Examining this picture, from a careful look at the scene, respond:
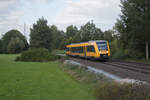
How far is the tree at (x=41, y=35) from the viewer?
53.7m

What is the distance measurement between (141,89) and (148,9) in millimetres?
22345

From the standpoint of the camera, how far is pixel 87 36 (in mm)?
63469

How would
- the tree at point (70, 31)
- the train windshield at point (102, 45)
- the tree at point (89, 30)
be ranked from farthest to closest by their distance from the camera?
the tree at point (70, 31) < the tree at point (89, 30) < the train windshield at point (102, 45)

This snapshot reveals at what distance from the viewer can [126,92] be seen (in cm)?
676

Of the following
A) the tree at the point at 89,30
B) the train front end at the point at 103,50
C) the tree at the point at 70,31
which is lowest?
the train front end at the point at 103,50

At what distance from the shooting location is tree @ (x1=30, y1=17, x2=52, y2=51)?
5372 centimetres

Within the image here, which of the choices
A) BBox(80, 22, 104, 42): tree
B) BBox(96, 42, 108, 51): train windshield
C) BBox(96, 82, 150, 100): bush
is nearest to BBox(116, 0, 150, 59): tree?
BBox(96, 42, 108, 51): train windshield

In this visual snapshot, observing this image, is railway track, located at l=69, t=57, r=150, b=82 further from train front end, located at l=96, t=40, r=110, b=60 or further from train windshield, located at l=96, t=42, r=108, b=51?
train windshield, located at l=96, t=42, r=108, b=51

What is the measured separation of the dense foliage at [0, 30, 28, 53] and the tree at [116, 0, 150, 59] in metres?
68.8

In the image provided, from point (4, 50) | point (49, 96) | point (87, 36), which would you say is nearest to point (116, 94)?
point (49, 96)

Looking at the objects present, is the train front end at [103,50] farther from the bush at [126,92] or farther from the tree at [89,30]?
the tree at [89,30]

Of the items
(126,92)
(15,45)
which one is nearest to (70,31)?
(15,45)

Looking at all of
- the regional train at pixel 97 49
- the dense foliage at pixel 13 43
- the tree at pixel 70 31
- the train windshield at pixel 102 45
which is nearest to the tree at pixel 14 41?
the dense foliage at pixel 13 43

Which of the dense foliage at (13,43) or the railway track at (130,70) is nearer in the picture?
the railway track at (130,70)
